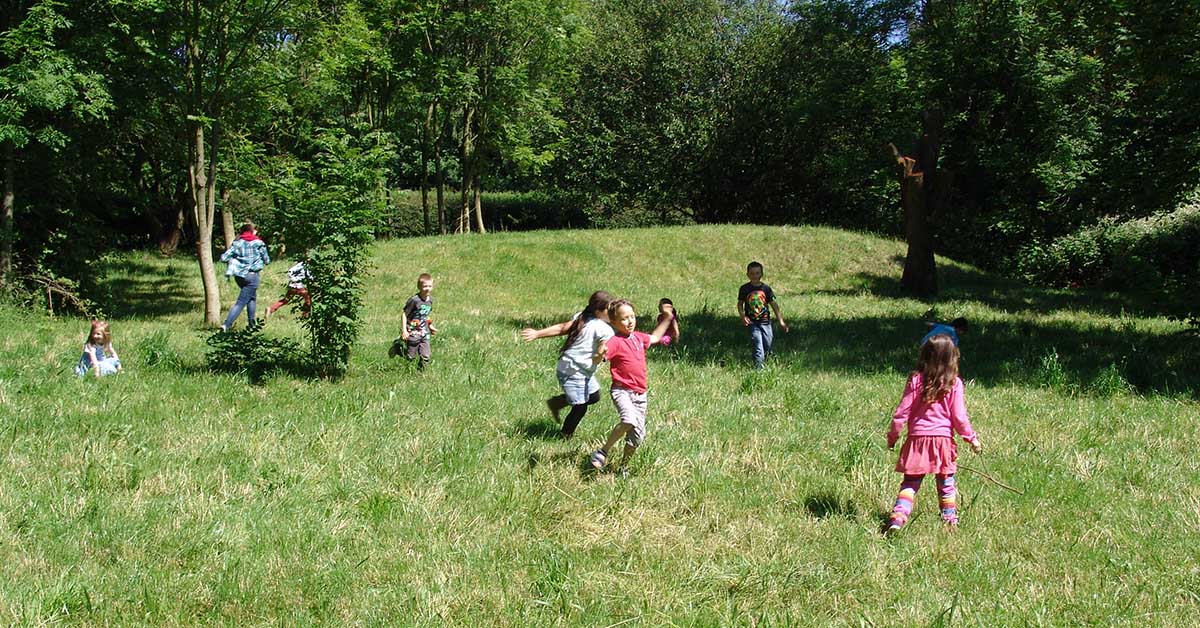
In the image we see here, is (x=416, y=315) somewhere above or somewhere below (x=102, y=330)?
above

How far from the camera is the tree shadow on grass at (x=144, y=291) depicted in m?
18.5

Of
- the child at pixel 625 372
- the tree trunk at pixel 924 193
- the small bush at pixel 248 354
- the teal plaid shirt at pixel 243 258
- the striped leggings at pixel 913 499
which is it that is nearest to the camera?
the striped leggings at pixel 913 499

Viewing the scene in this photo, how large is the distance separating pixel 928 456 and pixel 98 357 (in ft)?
31.1

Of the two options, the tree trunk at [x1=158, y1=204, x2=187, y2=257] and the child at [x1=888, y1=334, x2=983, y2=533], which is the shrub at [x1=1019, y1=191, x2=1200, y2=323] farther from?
the tree trunk at [x1=158, y1=204, x2=187, y2=257]

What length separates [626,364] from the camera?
7043 millimetres

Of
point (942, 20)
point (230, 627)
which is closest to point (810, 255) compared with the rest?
point (942, 20)

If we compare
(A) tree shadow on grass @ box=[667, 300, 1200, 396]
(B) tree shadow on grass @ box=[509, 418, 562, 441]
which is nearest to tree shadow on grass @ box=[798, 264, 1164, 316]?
(A) tree shadow on grass @ box=[667, 300, 1200, 396]

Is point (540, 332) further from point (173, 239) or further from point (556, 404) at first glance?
point (173, 239)

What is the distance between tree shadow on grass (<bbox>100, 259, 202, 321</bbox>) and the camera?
60.5 ft

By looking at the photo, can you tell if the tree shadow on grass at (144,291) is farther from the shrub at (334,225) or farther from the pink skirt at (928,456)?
the pink skirt at (928,456)

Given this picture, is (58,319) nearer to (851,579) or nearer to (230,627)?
(230,627)

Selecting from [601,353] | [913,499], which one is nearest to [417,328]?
[601,353]

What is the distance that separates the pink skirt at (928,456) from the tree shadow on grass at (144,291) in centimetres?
1633

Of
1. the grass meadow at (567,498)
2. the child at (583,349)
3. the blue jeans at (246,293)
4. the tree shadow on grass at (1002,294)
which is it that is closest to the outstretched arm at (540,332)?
the child at (583,349)
